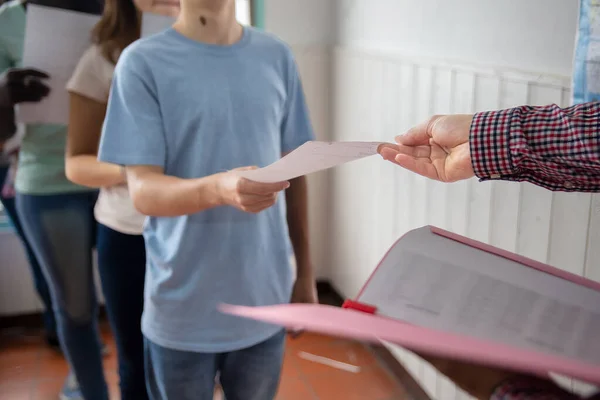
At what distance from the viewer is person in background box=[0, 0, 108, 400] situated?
1.62 metres

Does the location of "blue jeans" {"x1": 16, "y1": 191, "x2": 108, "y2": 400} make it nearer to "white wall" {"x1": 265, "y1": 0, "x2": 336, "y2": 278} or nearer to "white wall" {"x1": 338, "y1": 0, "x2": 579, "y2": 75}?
"white wall" {"x1": 338, "y1": 0, "x2": 579, "y2": 75}

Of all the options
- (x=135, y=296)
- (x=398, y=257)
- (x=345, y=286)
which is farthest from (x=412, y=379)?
(x=398, y=257)

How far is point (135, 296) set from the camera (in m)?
1.46

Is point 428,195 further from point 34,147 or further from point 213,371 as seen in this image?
point 34,147

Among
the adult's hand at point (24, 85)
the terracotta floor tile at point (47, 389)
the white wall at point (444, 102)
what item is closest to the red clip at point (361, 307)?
the white wall at point (444, 102)

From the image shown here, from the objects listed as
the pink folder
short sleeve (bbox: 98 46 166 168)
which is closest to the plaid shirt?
the pink folder

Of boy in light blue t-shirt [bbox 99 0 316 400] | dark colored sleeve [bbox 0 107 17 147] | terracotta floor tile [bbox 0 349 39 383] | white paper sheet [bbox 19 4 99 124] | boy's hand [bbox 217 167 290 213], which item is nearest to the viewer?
boy's hand [bbox 217 167 290 213]

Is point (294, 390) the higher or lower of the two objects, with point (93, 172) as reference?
lower

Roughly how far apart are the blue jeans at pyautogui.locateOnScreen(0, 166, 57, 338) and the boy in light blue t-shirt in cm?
102

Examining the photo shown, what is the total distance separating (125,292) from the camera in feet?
4.75

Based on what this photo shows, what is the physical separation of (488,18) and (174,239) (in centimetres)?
97

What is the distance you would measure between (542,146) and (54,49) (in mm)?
1391

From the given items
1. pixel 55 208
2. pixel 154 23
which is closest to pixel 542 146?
pixel 154 23

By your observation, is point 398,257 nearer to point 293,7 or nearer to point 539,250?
point 539,250
